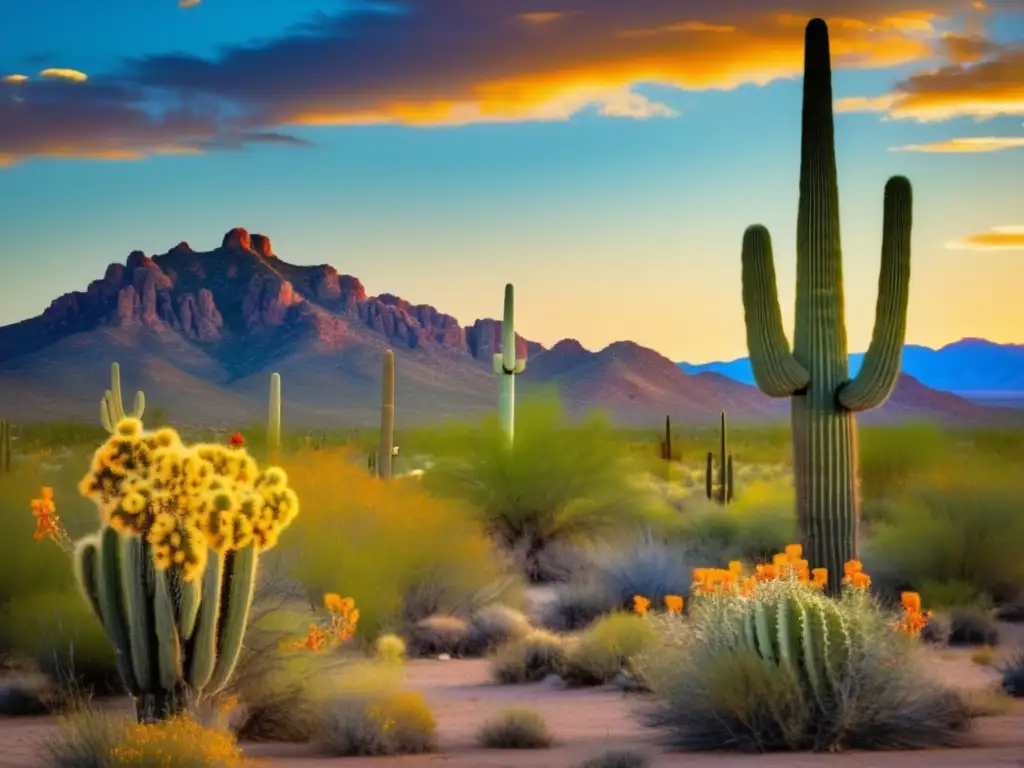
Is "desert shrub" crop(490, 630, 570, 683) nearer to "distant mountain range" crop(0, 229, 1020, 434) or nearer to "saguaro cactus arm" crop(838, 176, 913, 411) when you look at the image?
"saguaro cactus arm" crop(838, 176, 913, 411)

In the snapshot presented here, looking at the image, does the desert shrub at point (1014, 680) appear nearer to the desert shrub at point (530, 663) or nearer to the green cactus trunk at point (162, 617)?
the desert shrub at point (530, 663)

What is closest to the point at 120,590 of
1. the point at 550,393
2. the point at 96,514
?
the point at 96,514

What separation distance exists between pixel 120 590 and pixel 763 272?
32.9ft

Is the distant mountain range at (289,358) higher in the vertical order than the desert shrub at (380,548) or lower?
higher

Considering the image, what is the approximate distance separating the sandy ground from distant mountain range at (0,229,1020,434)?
79.0 m

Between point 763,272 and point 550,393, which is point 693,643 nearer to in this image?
point 763,272

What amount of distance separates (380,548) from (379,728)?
8.16 meters

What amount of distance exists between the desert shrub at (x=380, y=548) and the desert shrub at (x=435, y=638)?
0.80ft

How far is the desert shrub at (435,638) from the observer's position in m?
19.5

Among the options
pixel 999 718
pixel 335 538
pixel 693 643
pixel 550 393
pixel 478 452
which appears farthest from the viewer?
pixel 550 393

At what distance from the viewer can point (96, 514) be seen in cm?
1864

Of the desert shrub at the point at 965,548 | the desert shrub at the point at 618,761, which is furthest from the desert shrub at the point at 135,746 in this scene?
the desert shrub at the point at 965,548

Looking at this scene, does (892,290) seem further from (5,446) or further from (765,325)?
(5,446)

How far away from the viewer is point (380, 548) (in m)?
20.6
